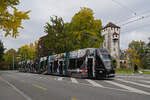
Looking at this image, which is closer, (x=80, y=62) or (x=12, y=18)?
(x=12, y=18)

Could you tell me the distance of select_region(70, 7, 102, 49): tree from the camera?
34.5 m

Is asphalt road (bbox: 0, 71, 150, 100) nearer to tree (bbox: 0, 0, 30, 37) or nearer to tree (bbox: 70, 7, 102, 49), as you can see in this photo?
tree (bbox: 0, 0, 30, 37)

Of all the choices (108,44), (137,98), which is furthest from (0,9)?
(108,44)

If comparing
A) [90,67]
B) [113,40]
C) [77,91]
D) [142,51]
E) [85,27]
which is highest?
[113,40]

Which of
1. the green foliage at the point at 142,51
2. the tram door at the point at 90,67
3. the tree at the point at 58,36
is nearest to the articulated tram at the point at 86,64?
the tram door at the point at 90,67

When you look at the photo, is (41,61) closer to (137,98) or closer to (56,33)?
(56,33)

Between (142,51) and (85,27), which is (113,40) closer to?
(142,51)

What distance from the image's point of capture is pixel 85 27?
35469 mm

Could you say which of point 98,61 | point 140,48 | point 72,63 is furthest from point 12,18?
point 140,48

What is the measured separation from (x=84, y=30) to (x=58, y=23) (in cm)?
543

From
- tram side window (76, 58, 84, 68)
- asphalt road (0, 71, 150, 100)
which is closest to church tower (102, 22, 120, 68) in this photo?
tram side window (76, 58, 84, 68)

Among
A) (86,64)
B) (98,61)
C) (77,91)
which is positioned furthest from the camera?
(86,64)

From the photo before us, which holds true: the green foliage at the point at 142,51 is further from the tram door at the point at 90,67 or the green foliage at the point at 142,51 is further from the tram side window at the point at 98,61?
the tram side window at the point at 98,61

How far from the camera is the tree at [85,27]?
3447 cm
